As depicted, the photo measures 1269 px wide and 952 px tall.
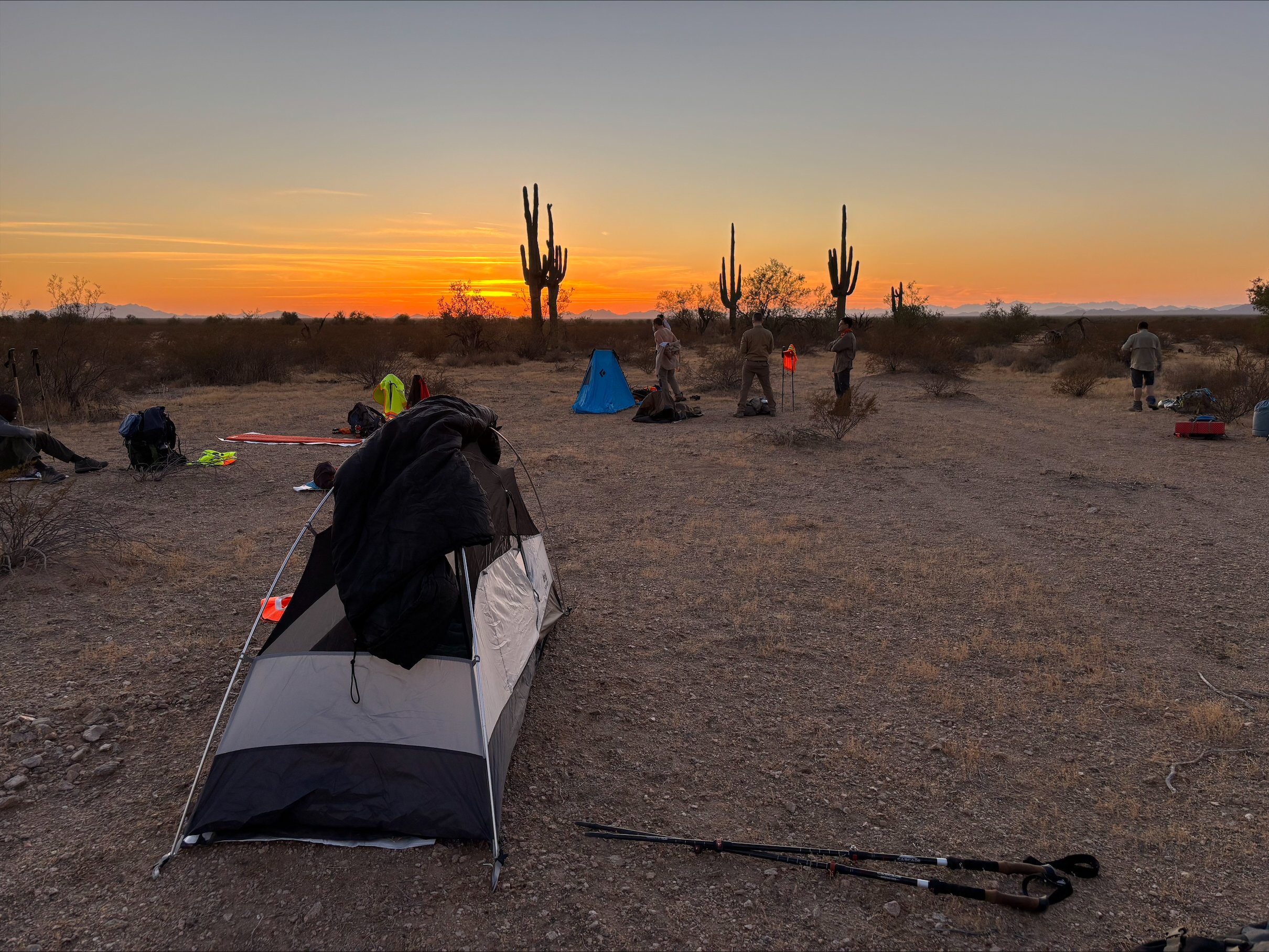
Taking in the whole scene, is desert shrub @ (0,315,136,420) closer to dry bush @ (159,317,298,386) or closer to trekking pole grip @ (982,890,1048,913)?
dry bush @ (159,317,298,386)

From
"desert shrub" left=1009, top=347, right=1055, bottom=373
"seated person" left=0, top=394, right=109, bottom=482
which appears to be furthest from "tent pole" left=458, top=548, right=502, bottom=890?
"desert shrub" left=1009, top=347, right=1055, bottom=373

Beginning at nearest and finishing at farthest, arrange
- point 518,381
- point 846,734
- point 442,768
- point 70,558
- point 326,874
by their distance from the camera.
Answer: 1. point 326,874
2. point 442,768
3. point 846,734
4. point 70,558
5. point 518,381

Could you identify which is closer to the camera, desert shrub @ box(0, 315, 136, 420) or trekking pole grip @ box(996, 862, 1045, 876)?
trekking pole grip @ box(996, 862, 1045, 876)

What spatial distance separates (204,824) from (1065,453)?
11.2 m

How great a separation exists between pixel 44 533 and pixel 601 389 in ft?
34.1

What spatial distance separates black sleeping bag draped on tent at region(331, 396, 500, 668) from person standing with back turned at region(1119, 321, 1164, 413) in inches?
588

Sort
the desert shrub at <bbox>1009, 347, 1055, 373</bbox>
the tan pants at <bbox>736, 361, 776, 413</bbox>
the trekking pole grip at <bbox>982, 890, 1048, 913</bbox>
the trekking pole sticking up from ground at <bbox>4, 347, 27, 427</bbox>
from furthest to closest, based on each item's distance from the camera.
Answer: the desert shrub at <bbox>1009, 347, 1055, 373</bbox> < the tan pants at <bbox>736, 361, 776, 413</bbox> < the trekking pole sticking up from ground at <bbox>4, 347, 27, 427</bbox> < the trekking pole grip at <bbox>982, 890, 1048, 913</bbox>

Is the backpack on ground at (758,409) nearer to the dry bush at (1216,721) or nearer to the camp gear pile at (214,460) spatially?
the camp gear pile at (214,460)

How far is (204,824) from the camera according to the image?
328 cm

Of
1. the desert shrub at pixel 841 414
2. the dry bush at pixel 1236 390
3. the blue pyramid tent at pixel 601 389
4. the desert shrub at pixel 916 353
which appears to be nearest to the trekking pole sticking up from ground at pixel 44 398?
the blue pyramid tent at pixel 601 389

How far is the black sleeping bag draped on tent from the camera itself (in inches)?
129

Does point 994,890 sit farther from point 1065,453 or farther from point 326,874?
point 1065,453

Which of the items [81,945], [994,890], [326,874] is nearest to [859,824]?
[994,890]

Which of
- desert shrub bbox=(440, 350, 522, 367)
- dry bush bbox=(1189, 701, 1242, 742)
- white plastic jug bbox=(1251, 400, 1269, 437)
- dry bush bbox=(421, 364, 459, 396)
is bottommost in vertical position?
dry bush bbox=(1189, 701, 1242, 742)
